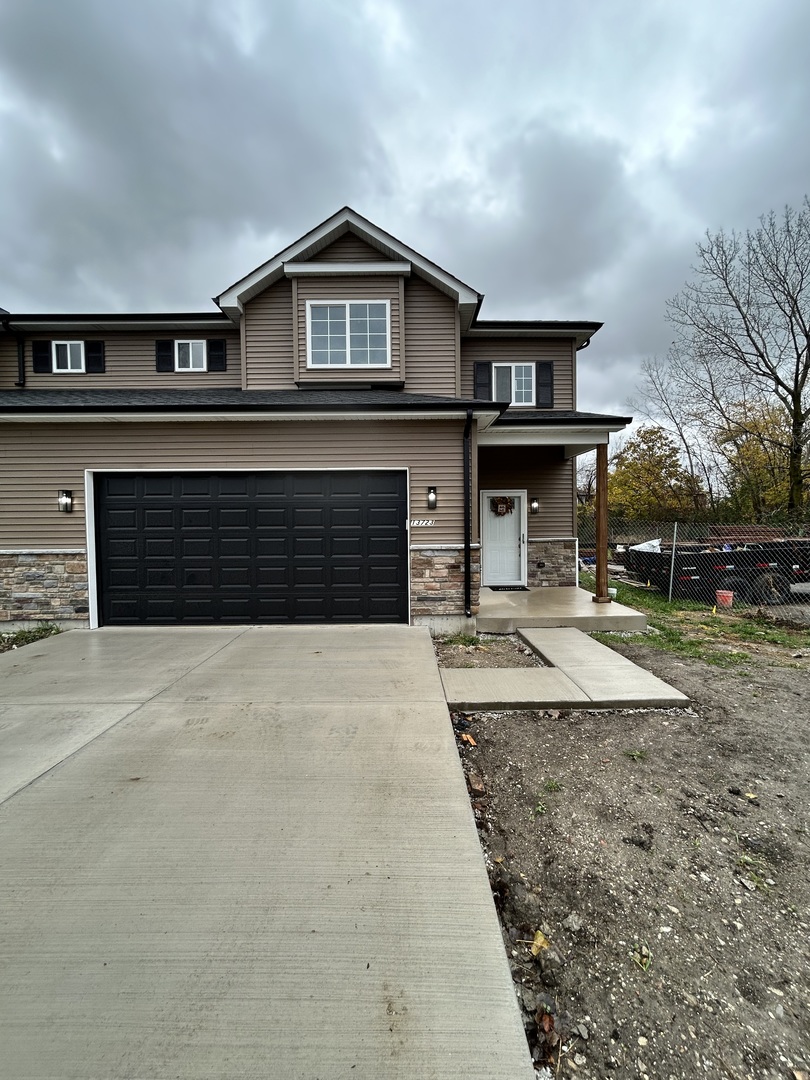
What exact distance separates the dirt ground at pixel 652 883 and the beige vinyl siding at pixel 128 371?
943 centimetres

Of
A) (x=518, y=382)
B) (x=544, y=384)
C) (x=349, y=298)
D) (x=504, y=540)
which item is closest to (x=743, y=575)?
(x=504, y=540)

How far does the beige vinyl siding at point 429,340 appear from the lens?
892 cm

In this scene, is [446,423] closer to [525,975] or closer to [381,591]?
[381,591]

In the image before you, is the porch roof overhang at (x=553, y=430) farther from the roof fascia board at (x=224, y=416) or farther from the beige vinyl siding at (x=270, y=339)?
the beige vinyl siding at (x=270, y=339)

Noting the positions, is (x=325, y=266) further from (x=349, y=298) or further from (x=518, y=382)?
(x=518, y=382)

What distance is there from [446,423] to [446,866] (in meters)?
5.85

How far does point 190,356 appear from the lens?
1012 centimetres

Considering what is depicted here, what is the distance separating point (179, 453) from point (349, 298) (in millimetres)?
4385

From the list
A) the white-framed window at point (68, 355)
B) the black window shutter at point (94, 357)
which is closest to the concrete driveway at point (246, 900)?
the black window shutter at point (94, 357)


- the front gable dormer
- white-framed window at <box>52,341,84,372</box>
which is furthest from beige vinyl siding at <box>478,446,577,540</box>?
white-framed window at <box>52,341,84,372</box>

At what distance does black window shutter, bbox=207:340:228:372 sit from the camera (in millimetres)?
10038

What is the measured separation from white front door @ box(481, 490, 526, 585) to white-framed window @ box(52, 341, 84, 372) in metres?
9.51

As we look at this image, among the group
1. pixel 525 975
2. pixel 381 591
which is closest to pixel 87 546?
pixel 381 591

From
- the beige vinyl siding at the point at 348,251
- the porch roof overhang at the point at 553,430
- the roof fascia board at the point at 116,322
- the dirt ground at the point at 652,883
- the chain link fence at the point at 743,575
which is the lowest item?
the dirt ground at the point at 652,883
